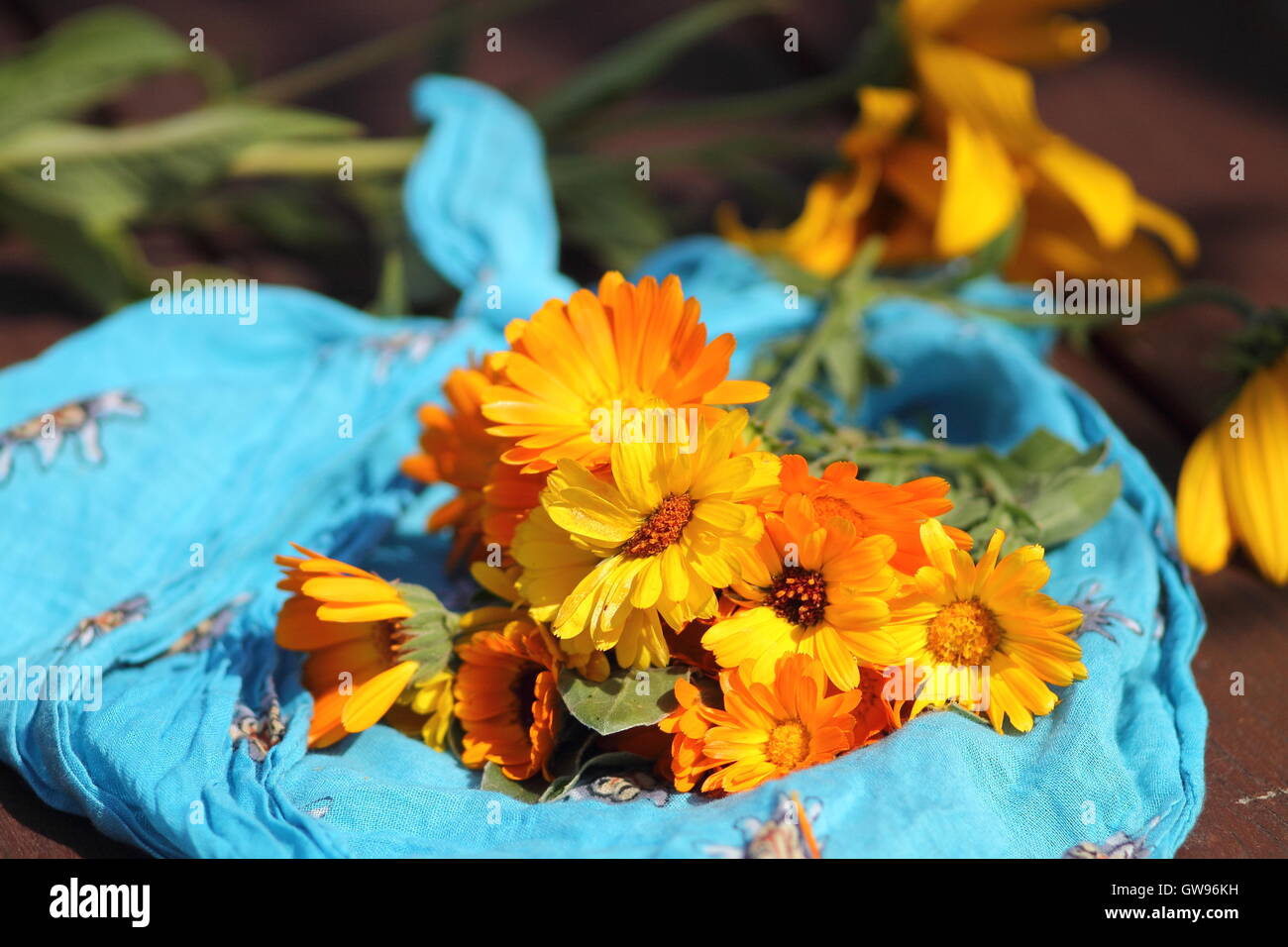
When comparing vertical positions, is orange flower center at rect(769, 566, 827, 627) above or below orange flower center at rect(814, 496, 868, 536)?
below

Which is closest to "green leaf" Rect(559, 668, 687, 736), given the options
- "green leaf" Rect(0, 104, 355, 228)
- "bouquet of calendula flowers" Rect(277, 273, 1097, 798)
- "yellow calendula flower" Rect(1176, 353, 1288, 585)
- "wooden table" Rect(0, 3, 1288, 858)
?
"bouquet of calendula flowers" Rect(277, 273, 1097, 798)

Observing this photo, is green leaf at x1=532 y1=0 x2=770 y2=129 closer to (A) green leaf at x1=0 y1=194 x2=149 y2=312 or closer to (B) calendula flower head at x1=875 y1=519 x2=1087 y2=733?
(A) green leaf at x1=0 y1=194 x2=149 y2=312

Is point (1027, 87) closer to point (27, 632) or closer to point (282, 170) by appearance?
point (282, 170)

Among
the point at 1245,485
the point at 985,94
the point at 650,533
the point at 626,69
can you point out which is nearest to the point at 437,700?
the point at 650,533

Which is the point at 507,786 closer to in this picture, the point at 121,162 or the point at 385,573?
the point at 385,573

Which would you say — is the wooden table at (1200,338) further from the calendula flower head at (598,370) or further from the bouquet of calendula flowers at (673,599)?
A: the calendula flower head at (598,370)

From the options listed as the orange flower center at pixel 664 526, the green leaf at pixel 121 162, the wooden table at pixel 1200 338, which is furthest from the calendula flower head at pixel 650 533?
the green leaf at pixel 121 162

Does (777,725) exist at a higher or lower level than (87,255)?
lower
